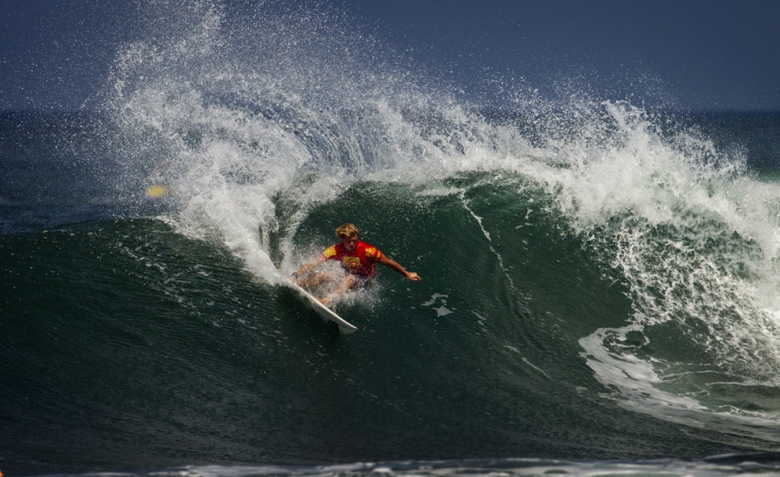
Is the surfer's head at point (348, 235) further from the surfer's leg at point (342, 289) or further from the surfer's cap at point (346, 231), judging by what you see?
the surfer's leg at point (342, 289)

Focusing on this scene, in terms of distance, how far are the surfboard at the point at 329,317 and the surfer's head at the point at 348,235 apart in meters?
0.70

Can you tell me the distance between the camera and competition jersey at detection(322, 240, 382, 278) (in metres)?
6.54

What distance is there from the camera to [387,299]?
6715 mm

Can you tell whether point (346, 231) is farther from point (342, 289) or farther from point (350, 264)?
point (342, 289)

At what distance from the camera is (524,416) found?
196 inches

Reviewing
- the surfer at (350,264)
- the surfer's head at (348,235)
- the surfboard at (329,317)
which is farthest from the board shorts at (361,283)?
the surfboard at (329,317)

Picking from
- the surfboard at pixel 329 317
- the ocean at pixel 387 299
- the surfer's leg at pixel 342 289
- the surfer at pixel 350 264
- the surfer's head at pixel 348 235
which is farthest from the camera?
the surfer at pixel 350 264

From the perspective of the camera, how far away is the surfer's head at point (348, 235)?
20.9 ft

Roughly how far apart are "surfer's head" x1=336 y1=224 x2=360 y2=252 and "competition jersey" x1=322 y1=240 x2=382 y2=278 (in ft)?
0.19

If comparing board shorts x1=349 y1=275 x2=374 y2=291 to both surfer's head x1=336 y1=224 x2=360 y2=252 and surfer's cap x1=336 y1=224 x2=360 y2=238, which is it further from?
surfer's cap x1=336 y1=224 x2=360 y2=238

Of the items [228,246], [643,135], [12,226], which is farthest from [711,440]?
[12,226]

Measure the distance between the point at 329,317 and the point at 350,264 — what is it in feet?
2.97

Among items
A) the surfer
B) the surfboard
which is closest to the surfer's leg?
the surfer

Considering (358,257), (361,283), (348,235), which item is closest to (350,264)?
(358,257)
